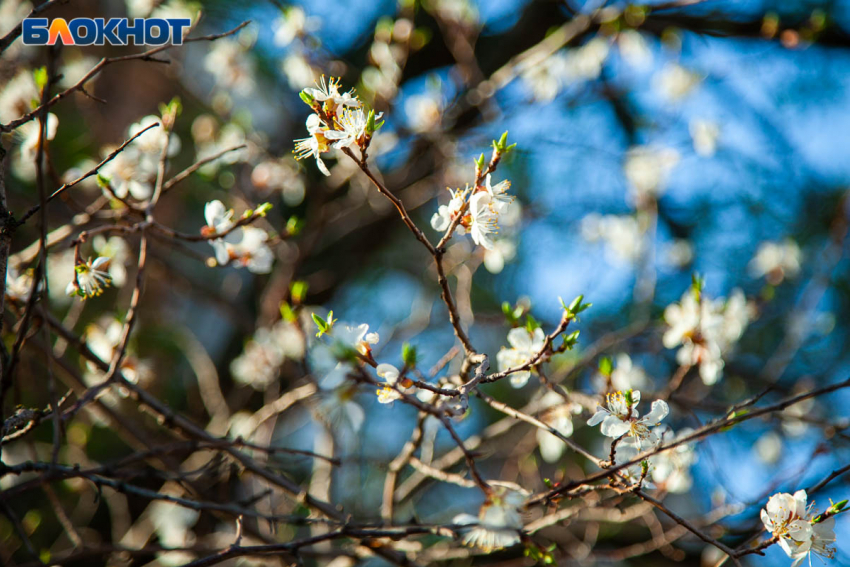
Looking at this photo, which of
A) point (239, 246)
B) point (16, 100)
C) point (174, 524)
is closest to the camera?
point (239, 246)

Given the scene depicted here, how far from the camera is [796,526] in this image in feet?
2.89

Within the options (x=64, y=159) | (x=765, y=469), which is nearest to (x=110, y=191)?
(x=64, y=159)

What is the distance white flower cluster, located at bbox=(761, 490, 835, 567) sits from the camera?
868 mm

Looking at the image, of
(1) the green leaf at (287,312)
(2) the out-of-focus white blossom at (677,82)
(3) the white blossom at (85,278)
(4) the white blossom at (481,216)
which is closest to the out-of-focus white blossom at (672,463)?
(4) the white blossom at (481,216)

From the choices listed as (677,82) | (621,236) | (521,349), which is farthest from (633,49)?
(521,349)

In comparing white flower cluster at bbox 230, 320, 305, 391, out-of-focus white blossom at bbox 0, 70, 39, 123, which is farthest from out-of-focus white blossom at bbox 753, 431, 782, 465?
out-of-focus white blossom at bbox 0, 70, 39, 123

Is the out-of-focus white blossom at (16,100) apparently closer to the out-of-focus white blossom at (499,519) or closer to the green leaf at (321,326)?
the green leaf at (321,326)

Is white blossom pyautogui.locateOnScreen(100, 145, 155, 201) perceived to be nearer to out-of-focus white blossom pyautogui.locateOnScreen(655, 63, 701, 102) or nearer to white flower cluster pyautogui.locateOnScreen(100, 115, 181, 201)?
white flower cluster pyautogui.locateOnScreen(100, 115, 181, 201)

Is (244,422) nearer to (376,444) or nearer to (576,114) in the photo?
(376,444)

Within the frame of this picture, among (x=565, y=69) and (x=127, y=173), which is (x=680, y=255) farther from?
(x=127, y=173)

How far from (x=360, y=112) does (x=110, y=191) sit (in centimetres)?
57

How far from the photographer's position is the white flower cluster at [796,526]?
87cm

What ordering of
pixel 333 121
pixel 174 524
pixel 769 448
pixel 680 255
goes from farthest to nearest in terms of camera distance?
pixel 680 255
pixel 769 448
pixel 174 524
pixel 333 121

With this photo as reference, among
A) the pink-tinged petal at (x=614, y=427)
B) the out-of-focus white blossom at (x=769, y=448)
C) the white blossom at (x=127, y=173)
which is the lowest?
the out-of-focus white blossom at (x=769, y=448)
